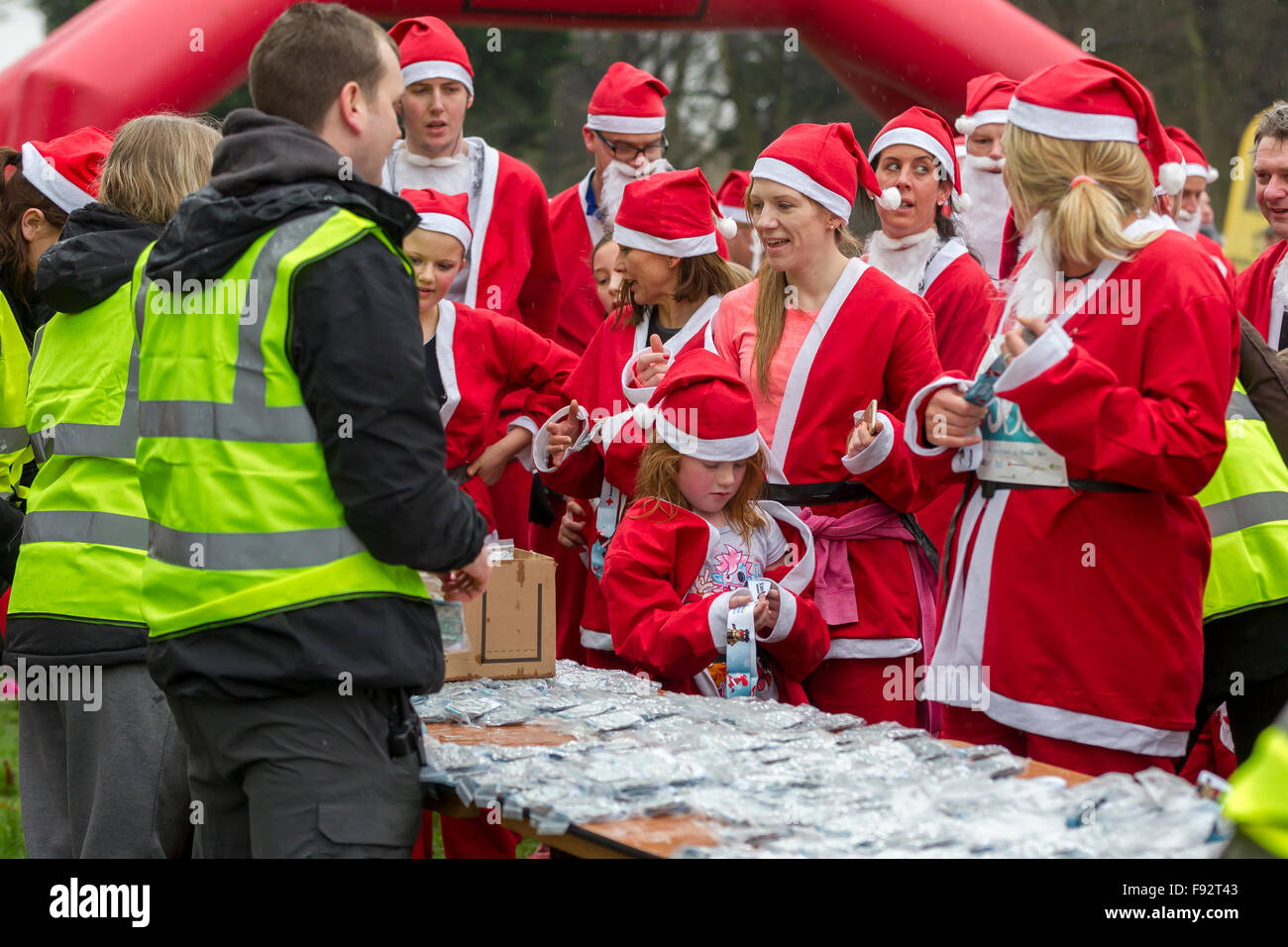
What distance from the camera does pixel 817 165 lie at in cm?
430

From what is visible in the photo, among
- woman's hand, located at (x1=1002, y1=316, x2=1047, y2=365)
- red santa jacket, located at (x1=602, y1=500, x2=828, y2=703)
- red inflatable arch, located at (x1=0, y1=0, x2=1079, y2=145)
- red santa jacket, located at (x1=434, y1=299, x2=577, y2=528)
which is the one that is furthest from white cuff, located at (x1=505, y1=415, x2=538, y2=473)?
red inflatable arch, located at (x1=0, y1=0, x2=1079, y2=145)

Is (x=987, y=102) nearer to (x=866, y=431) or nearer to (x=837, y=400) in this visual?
(x=837, y=400)

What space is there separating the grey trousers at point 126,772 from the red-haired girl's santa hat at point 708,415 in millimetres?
1473

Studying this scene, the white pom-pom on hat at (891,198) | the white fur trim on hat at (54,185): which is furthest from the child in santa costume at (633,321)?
the white fur trim on hat at (54,185)

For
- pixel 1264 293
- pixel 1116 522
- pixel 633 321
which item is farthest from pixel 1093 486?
pixel 1264 293

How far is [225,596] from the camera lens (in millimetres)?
2516

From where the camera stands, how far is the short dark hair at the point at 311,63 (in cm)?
264

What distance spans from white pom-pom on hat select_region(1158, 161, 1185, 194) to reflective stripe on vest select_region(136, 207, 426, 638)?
71.8 inches

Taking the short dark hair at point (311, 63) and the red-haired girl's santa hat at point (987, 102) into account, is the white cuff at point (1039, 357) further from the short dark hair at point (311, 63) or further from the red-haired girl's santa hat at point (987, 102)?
the red-haired girl's santa hat at point (987, 102)

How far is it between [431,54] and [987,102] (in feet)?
7.84

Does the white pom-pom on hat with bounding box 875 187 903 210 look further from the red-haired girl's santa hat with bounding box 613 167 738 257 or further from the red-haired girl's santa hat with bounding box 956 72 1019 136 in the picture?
the red-haired girl's santa hat with bounding box 956 72 1019 136

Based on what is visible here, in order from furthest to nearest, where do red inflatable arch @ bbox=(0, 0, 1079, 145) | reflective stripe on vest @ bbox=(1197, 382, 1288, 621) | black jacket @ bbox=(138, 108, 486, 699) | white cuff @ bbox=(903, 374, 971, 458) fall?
red inflatable arch @ bbox=(0, 0, 1079, 145)
reflective stripe on vest @ bbox=(1197, 382, 1288, 621)
white cuff @ bbox=(903, 374, 971, 458)
black jacket @ bbox=(138, 108, 486, 699)

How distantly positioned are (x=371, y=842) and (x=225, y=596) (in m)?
0.50

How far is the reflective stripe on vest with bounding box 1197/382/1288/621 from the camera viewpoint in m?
3.69
